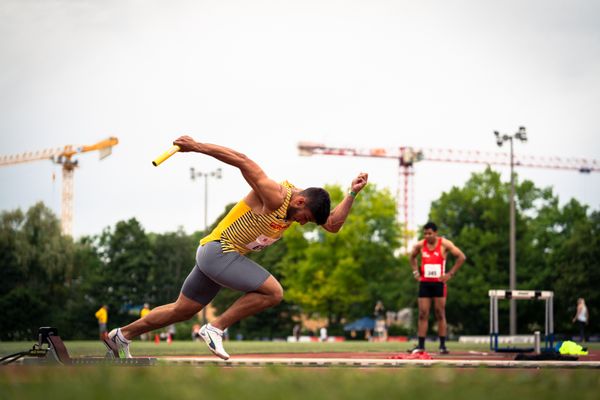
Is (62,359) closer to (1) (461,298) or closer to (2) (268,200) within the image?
(2) (268,200)

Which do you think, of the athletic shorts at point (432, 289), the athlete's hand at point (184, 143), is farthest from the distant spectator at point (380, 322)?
the athlete's hand at point (184, 143)

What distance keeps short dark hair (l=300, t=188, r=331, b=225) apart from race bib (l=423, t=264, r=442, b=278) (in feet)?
25.4

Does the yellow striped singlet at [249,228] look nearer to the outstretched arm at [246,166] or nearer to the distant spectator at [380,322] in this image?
the outstretched arm at [246,166]

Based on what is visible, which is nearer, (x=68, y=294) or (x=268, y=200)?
(x=268, y=200)

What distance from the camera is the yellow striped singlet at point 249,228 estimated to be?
8.67m

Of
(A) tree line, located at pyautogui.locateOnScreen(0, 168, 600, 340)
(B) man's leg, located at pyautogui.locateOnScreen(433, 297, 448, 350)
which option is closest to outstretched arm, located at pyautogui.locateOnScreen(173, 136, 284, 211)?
(B) man's leg, located at pyautogui.locateOnScreen(433, 297, 448, 350)

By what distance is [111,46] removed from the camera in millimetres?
90000

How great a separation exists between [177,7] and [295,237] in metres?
39.2

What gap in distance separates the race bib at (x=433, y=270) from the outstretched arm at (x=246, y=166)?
26.7 ft

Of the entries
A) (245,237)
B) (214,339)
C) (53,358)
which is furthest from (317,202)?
(53,358)

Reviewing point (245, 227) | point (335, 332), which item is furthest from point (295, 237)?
point (245, 227)

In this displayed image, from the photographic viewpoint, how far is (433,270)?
16.2m

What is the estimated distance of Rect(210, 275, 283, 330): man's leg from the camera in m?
8.91

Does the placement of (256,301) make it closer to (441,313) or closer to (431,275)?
(431,275)
